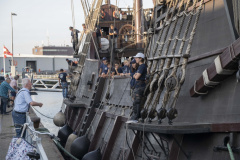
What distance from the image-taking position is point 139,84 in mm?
8070

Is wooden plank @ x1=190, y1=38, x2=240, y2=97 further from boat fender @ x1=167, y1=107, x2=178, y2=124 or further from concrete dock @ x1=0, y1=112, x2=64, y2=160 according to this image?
concrete dock @ x1=0, y1=112, x2=64, y2=160

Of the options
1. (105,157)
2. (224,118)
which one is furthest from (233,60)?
(105,157)

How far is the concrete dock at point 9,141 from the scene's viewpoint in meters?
10.2

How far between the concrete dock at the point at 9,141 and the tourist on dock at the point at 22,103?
162 centimetres

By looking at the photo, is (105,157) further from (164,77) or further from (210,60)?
(210,60)

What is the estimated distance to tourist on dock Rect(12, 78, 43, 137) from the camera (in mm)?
8094

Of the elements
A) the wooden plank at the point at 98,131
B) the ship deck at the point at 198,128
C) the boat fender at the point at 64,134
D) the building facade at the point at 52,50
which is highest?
the building facade at the point at 52,50

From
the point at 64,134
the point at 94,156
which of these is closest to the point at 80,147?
the point at 94,156

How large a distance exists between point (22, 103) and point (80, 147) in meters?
3.23

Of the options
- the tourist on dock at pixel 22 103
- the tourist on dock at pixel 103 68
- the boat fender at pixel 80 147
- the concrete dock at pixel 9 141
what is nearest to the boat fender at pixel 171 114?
the tourist on dock at pixel 22 103

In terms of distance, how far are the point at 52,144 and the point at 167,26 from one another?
537 cm

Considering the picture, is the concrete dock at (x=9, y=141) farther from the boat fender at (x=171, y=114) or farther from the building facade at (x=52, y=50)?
the building facade at (x=52, y=50)

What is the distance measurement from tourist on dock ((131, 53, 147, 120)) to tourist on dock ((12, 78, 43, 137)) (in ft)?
6.44

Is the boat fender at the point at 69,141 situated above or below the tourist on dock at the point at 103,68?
below
